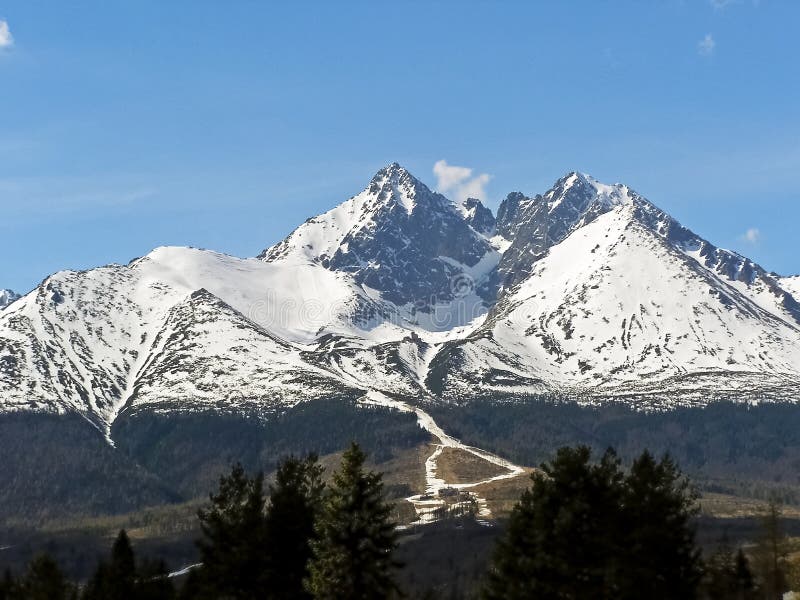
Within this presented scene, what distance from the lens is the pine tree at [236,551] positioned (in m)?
91.3

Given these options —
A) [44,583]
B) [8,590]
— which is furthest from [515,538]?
[8,590]

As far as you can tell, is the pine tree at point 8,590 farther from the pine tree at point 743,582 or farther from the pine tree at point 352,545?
the pine tree at point 743,582

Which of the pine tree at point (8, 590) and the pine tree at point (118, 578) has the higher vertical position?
the pine tree at point (118, 578)

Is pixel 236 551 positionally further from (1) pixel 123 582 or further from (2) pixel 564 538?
(2) pixel 564 538

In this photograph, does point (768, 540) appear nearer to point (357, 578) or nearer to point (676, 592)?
point (676, 592)

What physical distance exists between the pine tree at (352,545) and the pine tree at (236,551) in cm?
976

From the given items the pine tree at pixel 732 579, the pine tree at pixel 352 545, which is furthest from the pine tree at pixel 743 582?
the pine tree at pixel 352 545

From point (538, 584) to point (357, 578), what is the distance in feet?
46.0

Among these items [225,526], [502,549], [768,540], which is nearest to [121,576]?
[225,526]

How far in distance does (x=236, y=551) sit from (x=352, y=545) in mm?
14695

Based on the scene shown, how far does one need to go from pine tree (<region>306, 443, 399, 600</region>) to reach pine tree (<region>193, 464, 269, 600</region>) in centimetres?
976

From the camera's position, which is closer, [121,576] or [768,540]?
[121,576]

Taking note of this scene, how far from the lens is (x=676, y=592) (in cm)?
7950

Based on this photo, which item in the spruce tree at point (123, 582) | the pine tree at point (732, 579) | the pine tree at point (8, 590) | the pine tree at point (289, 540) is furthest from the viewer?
the pine tree at point (8, 590)
